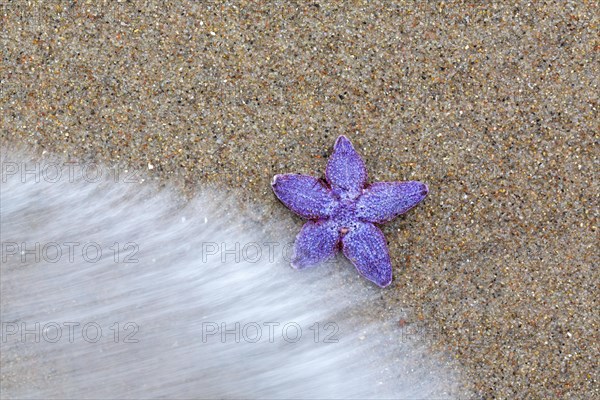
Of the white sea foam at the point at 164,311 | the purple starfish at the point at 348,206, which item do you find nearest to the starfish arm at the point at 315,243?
the purple starfish at the point at 348,206

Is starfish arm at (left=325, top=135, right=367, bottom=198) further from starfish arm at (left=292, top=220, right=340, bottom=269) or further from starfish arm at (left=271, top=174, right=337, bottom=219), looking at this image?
starfish arm at (left=292, top=220, right=340, bottom=269)

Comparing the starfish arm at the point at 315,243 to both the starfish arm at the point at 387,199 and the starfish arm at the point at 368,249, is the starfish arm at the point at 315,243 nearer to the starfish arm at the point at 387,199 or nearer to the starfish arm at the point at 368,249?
the starfish arm at the point at 368,249

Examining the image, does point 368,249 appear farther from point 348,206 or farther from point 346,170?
point 346,170

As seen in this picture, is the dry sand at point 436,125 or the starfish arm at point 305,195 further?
the dry sand at point 436,125

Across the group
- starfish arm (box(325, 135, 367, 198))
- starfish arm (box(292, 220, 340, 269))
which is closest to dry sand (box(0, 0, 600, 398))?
starfish arm (box(325, 135, 367, 198))

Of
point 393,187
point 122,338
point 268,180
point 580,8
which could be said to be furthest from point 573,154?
point 122,338

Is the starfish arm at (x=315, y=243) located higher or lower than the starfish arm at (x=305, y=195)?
lower

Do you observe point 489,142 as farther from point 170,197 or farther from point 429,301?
point 170,197
